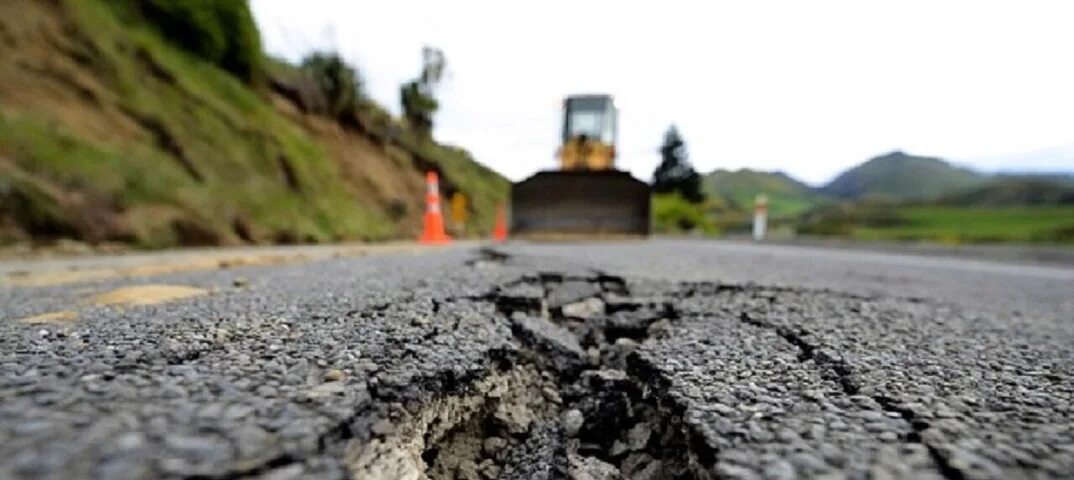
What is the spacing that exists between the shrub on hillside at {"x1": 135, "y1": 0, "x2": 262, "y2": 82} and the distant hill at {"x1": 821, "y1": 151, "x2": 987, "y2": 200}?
14.8m

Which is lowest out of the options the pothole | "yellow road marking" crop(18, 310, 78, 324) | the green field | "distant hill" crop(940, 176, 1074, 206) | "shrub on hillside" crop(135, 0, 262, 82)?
the pothole

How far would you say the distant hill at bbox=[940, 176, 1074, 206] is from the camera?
1301 cm

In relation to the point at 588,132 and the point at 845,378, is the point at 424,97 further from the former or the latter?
the point at 845,378

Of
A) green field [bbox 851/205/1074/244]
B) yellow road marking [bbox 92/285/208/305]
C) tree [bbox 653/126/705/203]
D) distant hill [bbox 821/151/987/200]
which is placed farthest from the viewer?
tree [bbox 653/126/705/203]

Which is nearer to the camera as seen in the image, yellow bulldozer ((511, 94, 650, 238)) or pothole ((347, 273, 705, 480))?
pothole ((347, 273, 705, 480))

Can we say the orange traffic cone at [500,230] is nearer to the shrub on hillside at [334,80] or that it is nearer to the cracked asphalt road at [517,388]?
the shrub on hillside at [334,80]

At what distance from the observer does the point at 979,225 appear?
14.5 meters

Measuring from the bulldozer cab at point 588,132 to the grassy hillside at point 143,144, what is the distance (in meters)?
4.20

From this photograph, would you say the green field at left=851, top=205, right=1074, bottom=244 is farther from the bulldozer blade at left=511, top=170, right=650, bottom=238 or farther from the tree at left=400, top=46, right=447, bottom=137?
the tree at left=400, top=46, right=447, bottom=137

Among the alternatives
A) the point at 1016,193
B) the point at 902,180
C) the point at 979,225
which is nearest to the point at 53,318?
the point at 979,225

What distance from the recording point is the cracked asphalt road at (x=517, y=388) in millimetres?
639

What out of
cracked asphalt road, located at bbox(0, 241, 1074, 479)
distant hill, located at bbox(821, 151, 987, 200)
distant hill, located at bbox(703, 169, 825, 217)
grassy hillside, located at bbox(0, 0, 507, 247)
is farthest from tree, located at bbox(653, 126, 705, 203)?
cracked asphalt road, located at bbox(0, 241, 1074, 479)

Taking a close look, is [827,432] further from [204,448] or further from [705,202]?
[705,202]

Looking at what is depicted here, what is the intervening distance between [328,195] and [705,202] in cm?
2868
